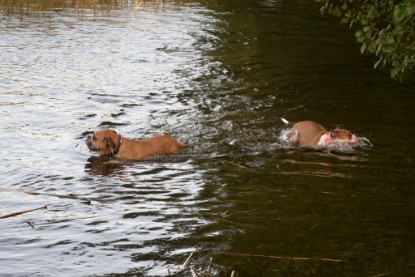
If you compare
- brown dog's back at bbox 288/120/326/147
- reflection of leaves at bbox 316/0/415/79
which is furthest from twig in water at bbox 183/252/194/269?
brown dog's back at bbox 288/120/326/147

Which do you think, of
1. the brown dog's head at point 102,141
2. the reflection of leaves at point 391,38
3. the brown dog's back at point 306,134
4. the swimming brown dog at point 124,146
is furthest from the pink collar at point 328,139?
the brown dog's head at point 102,141

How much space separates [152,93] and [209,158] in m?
5.07

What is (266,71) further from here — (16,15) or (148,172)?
(16,15)

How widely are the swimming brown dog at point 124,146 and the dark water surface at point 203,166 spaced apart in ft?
0.56

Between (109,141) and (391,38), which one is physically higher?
(391,38)

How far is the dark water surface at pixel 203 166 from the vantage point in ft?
24.7

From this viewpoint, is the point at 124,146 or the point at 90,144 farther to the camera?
the point at 124,146

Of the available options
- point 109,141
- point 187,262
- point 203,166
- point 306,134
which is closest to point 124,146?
point 109,141

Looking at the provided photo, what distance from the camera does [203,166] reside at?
1080 cm

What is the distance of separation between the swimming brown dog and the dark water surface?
0.56 feet

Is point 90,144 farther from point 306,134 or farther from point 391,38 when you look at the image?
point 391,38

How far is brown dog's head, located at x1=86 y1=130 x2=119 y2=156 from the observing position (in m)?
11.1

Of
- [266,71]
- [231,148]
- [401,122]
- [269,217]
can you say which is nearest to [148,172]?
[231,148]

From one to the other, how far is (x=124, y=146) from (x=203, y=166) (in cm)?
127
